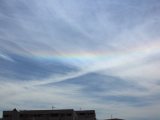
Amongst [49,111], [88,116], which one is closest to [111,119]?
[88,116]

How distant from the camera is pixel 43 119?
12875 cm

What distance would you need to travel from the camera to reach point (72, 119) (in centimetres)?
12575

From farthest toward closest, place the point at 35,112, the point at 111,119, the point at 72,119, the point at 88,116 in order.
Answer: the point at 111,119, the point at 88,116, the point at 35,112, the point at 72,119

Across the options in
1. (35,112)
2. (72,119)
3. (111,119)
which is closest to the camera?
(72,119)

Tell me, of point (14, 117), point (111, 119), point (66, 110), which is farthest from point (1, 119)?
point (111, 119)

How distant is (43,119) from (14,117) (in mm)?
10377

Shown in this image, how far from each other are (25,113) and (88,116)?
47.4 meters

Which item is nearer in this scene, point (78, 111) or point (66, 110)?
point (66, 110)

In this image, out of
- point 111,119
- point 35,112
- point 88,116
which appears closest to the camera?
point 35,112

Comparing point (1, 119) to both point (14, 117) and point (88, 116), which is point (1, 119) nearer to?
point (14, 117)

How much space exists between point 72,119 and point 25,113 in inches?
804

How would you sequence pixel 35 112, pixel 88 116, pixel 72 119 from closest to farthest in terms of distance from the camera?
pixel 72 119 < pixel 35 112 < pixel 88 116

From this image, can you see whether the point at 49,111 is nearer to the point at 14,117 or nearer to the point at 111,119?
the point at 14,117

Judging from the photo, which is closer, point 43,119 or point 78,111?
point 43,119
